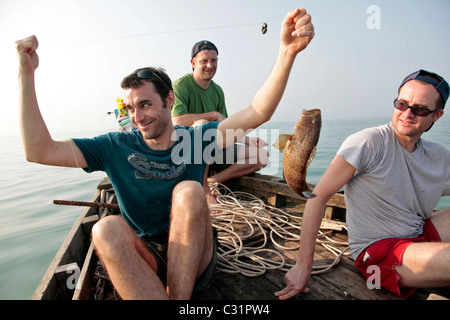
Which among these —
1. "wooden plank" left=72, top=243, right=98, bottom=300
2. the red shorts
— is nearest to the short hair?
"wooden plank" left=72, top=243, right=98, bottom=300

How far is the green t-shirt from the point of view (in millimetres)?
4652

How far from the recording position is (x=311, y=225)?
78.2 inches

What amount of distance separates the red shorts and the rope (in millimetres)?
335

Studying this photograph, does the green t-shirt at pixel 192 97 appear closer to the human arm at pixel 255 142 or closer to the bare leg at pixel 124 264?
the human arm at pixel 255 142

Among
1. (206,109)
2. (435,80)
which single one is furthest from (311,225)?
(206,109)

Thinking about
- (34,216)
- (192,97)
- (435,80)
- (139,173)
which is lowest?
(34,216)

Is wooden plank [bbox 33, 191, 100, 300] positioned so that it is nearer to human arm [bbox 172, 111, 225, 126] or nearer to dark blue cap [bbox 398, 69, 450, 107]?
human arm [bbox 172, 111, 225, 126]

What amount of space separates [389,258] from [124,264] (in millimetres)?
1906

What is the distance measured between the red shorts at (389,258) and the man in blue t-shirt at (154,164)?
1.27 metres

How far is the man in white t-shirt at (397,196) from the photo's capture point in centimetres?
195

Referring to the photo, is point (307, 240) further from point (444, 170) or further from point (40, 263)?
point (40, 263)

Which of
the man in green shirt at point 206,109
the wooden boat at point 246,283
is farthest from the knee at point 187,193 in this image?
the man in green shirt at point 206,109

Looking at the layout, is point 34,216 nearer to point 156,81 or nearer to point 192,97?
point 192,97
